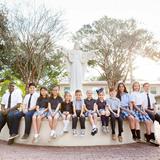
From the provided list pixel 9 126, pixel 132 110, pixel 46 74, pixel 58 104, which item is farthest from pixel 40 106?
pixel 46 74

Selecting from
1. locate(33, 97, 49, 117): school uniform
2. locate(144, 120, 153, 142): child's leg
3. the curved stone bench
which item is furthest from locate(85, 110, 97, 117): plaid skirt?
locate(144, 120, 153, 142): child's leg

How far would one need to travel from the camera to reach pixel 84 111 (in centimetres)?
869

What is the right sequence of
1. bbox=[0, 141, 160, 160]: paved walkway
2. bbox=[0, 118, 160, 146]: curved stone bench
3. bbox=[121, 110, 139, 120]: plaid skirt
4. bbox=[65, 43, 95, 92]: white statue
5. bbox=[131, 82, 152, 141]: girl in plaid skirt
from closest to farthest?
bbox=[0, 141, 160, 160]: paved walkway
bbox=[0, 118, 160, 146]: curved stone bench
bbox=[131, 82, 152, 141]: girl in plaid skirt
bbox=[121, 110, 139, 120]: plaid skirt
bbox=[65, 43, 95, 92]: white statue

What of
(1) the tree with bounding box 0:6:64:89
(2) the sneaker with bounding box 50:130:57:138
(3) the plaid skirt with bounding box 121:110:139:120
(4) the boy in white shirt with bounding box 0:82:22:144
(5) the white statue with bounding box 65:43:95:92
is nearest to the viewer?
(2) the sneaker with bounding box 50:130:57:138

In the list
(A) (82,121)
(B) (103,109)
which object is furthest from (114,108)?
(A) (82,121)

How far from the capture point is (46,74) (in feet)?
96.7

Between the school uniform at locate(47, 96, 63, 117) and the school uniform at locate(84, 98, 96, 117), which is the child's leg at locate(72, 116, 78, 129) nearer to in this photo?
the school uniform at locate(84, 98, 96, 117)

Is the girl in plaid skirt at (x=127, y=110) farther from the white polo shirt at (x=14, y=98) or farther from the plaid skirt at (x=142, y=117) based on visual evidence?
the white polo shirt at (x=14, y=98)

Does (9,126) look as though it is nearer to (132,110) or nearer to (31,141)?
(31,141)

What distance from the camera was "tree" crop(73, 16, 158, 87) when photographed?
27.3 meters

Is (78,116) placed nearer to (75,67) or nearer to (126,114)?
(126,114)

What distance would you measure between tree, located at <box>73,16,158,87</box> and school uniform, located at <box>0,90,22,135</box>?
1844cm

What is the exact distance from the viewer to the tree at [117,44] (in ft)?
89.7

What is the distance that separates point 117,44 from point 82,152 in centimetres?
2048
